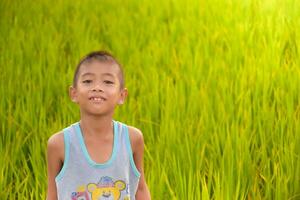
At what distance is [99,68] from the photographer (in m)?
1.21

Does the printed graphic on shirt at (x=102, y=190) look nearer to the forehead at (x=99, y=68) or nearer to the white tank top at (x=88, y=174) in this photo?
the white tank top at (x=88, y=174)

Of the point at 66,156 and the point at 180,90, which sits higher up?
the point at 180,90

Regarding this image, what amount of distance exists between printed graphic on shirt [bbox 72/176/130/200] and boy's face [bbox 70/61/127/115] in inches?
4.6

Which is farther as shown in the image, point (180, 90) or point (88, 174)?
point (180, 90)

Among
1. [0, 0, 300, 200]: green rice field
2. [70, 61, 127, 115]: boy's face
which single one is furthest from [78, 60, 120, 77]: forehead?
[0, 0, 300, 200]: green rice field

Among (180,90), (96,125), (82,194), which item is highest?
(180,90)

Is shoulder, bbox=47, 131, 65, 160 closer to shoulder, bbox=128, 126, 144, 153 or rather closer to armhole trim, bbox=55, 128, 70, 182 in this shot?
armhole trim, bbox=55, 128, 70, 182

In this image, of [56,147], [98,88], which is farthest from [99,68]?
[56,147]

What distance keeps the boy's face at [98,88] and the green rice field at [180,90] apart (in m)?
0.39

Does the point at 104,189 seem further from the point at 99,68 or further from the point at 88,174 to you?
the point at 99,68

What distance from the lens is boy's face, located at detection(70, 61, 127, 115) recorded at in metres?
1.18

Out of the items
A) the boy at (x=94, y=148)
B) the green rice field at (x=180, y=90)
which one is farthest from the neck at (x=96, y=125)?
the green rice field at (x=180, y=90)

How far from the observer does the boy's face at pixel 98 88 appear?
118 cm

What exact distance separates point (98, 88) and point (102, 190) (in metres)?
0.17
